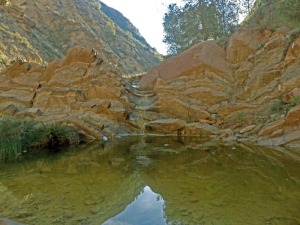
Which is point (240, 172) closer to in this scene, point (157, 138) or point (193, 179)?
point (193, 179)

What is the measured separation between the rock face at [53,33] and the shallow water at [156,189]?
21605mm

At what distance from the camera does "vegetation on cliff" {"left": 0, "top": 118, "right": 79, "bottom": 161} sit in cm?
996

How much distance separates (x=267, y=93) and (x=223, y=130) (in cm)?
364

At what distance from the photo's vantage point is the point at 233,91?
18.7 meters

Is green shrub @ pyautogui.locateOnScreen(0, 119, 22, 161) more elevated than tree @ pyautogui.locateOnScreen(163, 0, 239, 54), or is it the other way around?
tree @ pyautogui.locateOnScreen(163, 0, 239, 54)

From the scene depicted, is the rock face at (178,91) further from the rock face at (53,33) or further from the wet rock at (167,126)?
the rock face at (53,33)

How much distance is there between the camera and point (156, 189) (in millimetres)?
6336

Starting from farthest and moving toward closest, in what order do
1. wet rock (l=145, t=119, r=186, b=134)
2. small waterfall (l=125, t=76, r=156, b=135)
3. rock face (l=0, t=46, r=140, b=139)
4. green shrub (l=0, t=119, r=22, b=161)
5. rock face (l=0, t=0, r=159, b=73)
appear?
rock face (l=0, t=0, r=159, b=73)
small waterfall (l=125, t=76, r=156, b=135)
rock face (l=0, t=46, r=140, b=139)
wet rock (l=145, t=119, r=186, b=134)
green shrub (l=0, t=119, r=22, b=161)

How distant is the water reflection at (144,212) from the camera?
4.55 m

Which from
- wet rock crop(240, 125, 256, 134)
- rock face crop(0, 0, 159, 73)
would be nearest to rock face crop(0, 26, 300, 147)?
wet rock crop(240, 125, 256, 134)

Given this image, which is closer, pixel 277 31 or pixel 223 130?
pixel 223 130

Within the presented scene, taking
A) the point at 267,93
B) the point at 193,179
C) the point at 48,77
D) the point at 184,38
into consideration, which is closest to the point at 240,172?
the point at 193,179

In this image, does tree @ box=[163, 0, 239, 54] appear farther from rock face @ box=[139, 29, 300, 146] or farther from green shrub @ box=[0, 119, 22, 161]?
green shrub @ box=[0, 119, 22, 161]

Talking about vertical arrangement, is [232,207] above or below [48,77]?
below
